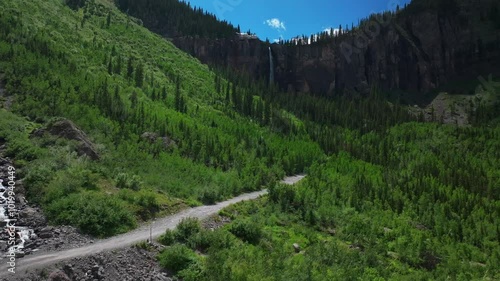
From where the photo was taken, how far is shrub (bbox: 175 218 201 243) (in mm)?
25484

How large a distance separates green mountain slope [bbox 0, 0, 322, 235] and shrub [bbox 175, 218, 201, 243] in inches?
158

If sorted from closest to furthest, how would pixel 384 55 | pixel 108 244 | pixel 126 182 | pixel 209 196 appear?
pixel 108 244
pixel 126 182
pixel 209 196
pixel 384 55

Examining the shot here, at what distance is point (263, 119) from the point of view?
328 ft

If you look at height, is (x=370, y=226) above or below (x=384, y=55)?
below

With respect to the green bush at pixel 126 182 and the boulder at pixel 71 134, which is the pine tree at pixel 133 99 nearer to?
the boulder at pixel 71 134

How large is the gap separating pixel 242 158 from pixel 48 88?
2925cm

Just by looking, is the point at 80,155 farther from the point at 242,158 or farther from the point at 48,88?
the point at 242,158

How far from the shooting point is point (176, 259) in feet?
72.1

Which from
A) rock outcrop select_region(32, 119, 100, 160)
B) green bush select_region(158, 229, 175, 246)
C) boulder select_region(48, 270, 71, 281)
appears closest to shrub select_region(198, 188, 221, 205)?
rock outcrop select_region(32, 119, 100, 160)

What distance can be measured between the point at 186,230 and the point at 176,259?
412 cm

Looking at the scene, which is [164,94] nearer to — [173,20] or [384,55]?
[173,20]

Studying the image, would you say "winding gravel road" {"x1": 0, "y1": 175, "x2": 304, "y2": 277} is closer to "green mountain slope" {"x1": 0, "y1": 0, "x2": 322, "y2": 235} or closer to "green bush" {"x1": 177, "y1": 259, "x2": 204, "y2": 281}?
"green mountain slope" {"x1": 0, "y1": 0, "x2": 322, "y2": 235}

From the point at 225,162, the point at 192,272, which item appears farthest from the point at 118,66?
the point at 192,272

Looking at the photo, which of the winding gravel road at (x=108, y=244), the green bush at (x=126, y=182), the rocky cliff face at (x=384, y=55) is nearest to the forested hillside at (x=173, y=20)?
the rocky cliff face at (x=384, y=55)
